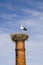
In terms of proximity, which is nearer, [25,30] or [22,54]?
[22,54]

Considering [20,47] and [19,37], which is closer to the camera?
[19,37]

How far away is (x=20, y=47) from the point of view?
16406 mm

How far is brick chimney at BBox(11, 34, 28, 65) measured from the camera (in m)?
16.0

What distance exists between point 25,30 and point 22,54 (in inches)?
127

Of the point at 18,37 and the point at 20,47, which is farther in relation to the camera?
the point at 20,47

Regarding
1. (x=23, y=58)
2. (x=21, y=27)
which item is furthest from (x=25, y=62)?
(x=21, y=27)

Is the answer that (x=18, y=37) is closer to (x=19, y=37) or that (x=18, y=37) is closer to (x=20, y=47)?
(x=19, y=37)

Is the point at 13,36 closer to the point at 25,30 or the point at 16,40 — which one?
the point at 16,40

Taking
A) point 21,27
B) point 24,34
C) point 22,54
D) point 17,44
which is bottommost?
point 22,54

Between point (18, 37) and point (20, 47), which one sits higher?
point (18, 37)

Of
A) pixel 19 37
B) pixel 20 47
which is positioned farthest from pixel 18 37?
pixel 20 47

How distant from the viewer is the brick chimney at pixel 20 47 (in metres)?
16.0

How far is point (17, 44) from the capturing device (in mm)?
16422

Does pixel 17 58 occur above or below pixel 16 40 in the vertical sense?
below
